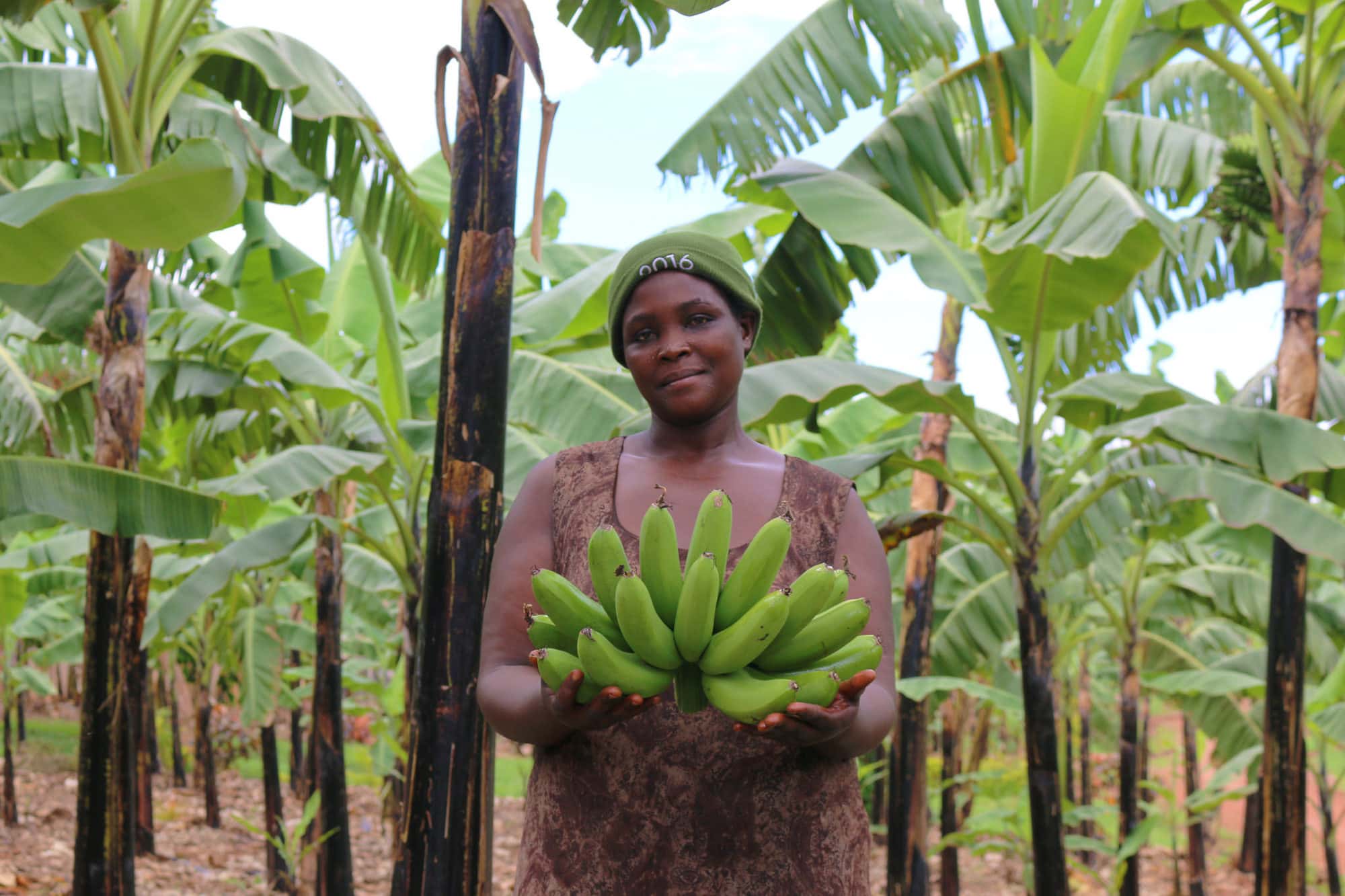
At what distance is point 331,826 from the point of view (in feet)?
26.8

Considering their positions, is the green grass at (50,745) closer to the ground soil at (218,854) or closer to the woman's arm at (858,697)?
the ground soil at (218,854)

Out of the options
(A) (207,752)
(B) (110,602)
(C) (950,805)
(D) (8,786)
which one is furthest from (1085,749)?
(D) (8,786)

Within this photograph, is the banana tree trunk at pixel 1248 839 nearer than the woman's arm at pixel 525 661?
No

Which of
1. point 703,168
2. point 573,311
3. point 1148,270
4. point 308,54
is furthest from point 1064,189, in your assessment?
point 1148,270

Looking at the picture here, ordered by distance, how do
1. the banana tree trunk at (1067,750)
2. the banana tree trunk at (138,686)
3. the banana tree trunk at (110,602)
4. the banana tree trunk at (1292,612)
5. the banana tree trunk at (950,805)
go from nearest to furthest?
the banana tree trunk at (110,602)
the banana tree trunk at (1292,612)
the banana tree trunk at (138,686)
the banana tree trunk at (1067,750)
the banana tree trunk at (950,805)

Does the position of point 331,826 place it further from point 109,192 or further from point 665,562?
point 665,562

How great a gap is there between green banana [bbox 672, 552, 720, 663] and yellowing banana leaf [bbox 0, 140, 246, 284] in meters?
2.53

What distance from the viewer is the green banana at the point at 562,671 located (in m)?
1.49

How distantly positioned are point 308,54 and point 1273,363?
5.95m

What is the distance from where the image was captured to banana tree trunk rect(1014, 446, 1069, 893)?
4.80m

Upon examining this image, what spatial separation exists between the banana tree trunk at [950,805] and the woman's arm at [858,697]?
1025 cm

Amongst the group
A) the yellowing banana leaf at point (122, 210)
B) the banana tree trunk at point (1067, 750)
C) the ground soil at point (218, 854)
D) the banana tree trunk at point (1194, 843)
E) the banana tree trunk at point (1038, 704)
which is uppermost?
the yellowing banana leaf at point (122, 210)

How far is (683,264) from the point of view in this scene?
6.14 ft

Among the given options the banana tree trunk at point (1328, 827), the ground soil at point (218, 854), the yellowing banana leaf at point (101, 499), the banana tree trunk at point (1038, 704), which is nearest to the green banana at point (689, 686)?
the banana tree trunk at point (1038, 704)
